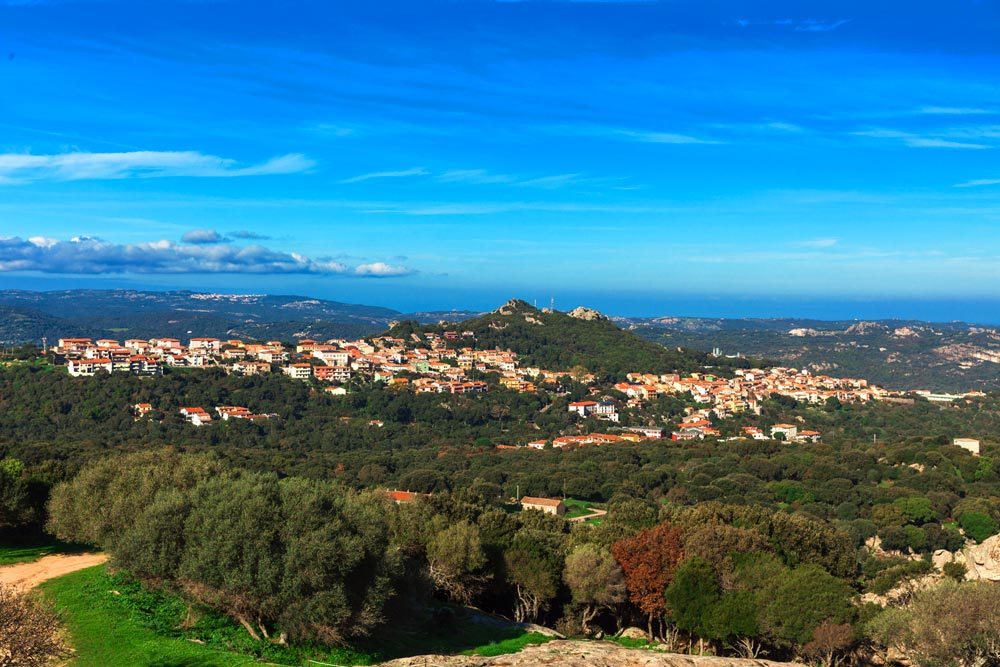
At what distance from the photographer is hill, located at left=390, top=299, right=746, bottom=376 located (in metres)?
118

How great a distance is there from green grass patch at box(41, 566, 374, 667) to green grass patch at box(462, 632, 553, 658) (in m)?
2.79

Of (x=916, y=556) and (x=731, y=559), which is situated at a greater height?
(x=731, y=559)

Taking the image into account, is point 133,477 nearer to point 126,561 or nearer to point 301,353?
point 126,561

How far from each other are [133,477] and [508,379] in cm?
8682

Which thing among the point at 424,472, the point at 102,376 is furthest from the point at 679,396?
the point at 102,376

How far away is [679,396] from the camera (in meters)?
102

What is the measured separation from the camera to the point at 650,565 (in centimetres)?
2173

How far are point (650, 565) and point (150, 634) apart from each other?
12586mm

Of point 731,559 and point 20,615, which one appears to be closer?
point 20,615

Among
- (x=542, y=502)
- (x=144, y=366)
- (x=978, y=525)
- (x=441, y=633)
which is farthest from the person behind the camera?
(x=144, y=366)

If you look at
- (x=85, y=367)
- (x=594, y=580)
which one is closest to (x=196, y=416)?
(x=85, y=367)

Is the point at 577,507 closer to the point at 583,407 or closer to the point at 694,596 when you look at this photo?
the point at 694,596

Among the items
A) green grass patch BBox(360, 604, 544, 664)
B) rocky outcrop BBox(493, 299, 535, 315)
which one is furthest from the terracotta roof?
rocky outcrop BBox(493, 299, 535, 315)

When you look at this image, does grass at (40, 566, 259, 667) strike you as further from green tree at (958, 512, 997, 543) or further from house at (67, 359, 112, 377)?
house at (67, 359, 112, 377)
